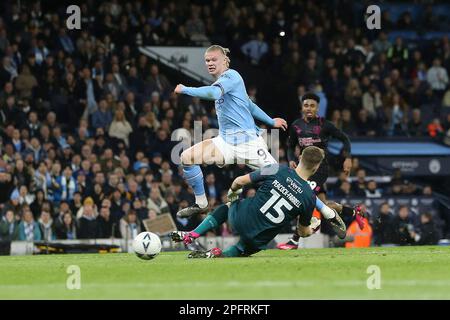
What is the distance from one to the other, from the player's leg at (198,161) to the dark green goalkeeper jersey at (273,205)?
1.40 m

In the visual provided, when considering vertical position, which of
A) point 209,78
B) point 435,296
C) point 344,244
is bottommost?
point 344,244

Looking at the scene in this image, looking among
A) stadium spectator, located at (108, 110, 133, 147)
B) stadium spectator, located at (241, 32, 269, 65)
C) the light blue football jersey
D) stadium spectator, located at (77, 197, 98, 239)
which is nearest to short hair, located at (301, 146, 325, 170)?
the light blue football jersey

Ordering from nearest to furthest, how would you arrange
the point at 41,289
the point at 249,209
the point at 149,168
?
the point at 41,289
the point at 249,209
the point at 149,168

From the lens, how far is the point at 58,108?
25203mm

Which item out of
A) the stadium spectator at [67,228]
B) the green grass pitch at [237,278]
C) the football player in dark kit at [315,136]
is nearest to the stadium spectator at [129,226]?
the stadium spectator at [67,228]

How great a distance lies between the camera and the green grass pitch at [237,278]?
32.0ft

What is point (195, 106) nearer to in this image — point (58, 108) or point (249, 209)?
point (58, 108)

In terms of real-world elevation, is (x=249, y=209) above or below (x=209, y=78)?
below

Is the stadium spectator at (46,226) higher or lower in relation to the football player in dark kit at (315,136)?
lower

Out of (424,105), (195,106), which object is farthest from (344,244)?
(424,105)

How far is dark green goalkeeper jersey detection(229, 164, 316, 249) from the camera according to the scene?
1289 centimetres

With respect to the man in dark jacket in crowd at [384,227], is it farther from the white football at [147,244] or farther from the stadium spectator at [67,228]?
the white football at [147,244]

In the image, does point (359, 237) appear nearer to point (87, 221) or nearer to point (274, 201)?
point (87, 221)
